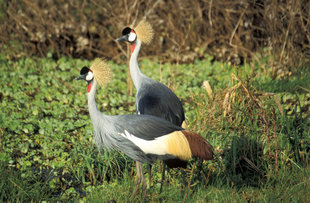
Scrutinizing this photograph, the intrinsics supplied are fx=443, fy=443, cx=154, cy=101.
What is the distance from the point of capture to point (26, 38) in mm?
7363

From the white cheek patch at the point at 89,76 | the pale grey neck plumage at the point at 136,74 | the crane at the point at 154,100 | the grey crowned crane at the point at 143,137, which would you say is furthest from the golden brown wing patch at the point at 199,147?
the pale grey neck plumage at the point at 136,74

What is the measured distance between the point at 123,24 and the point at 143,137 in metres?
3.81

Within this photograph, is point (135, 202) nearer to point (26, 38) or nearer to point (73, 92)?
point (73, 92)

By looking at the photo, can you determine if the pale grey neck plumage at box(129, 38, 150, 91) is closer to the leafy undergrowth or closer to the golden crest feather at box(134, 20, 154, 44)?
the golden crest feather at box(134, 20, 154, 44)

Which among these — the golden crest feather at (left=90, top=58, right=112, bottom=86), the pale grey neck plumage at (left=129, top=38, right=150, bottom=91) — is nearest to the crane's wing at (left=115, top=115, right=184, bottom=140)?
the golden crest feather at (left=90, top=58, right=112, bottom=86)

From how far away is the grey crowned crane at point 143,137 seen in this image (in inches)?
124

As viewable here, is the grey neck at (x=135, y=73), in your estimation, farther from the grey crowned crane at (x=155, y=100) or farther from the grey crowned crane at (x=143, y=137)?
the grey crowned crane at (x=143, y=137)

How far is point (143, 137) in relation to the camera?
127 inches

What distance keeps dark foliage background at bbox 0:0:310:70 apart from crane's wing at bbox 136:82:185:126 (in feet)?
9.43

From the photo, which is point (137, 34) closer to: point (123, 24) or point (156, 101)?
point (156, 101)

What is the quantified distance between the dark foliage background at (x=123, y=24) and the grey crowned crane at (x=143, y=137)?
144 inches

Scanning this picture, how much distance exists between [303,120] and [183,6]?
4.17 meters

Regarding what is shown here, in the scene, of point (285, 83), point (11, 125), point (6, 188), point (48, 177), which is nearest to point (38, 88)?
point (11, 125)

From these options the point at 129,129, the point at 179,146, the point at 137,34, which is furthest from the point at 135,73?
the point at 179,146
